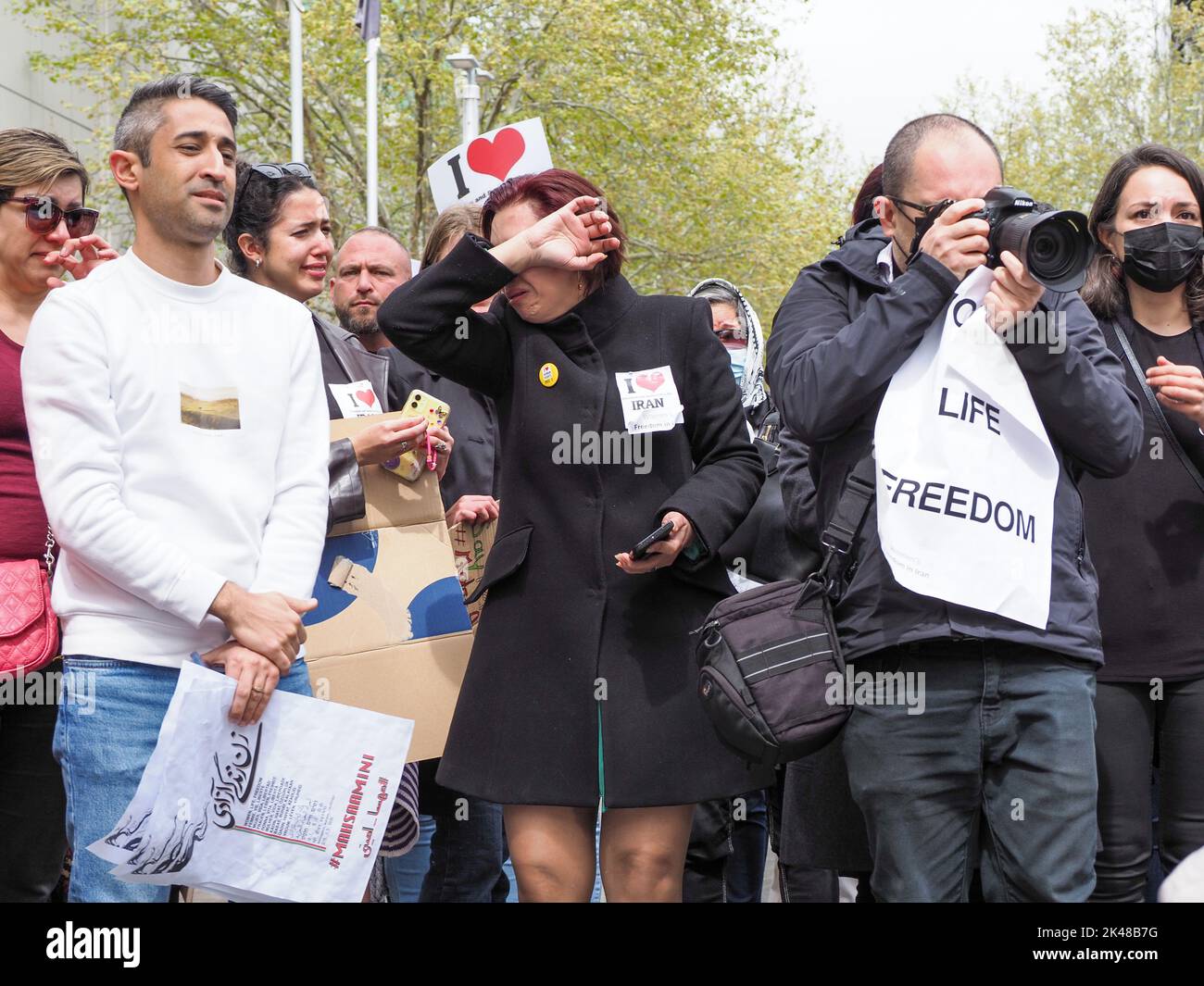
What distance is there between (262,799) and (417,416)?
1285 millimetres

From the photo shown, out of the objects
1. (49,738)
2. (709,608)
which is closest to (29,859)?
(49,738)

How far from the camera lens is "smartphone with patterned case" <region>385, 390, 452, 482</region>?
13.1 ft

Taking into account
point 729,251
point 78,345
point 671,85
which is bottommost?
point 78,345

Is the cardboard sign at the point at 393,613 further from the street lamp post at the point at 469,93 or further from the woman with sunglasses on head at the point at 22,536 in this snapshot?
the street lamp post at the point at 469,93

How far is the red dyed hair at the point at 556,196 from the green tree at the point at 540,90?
1900cm

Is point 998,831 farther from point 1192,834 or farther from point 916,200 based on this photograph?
point 916,200

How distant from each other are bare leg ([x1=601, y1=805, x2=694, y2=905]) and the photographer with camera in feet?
1.49

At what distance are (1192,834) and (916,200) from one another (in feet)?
5.70

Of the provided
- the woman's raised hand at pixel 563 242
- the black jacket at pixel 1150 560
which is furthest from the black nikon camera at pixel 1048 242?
the black jacket at pixel 1150 560

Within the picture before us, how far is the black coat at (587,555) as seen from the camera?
3.23 metres

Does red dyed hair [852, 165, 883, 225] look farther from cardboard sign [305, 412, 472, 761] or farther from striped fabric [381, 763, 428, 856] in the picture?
striped fabric [381, 763, 428, 856]

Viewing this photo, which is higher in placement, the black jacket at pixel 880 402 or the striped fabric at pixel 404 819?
the black jacket at pixel 880 402

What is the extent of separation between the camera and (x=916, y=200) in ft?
10.2

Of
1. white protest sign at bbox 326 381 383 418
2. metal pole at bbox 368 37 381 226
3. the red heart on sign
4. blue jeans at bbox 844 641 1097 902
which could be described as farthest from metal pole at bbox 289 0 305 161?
blue jeans at bbox 844 641 1097 902
